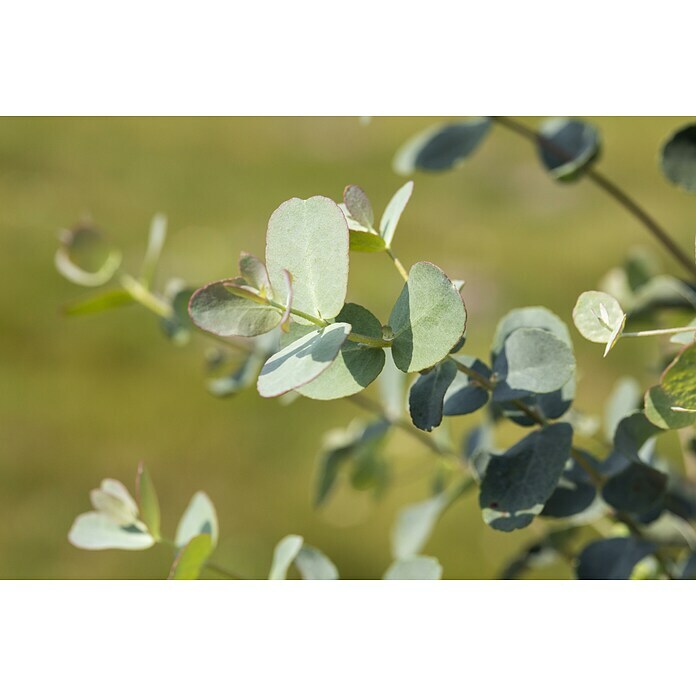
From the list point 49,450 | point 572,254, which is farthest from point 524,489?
point 572,254

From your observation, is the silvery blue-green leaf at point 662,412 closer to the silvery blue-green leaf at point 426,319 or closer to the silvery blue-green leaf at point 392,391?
the silvery blue-green leaf at point 426,319

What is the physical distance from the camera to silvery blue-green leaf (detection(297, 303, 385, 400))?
0.27m

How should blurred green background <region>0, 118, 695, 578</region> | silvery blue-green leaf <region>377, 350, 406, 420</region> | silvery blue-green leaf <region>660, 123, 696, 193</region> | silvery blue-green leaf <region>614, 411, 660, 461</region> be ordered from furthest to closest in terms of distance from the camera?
blurred green background <region>0, 118, 695, 578</region> → silvery blue-green leaf <region>377, 350, 406, 420</region> → silvery blue-green leaf <region>660, 123, 696, 193</region> → silvery blue-green leaf <region>614, 411, 660, 461</region>

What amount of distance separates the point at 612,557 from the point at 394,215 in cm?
20

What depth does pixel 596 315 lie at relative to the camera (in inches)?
10.8

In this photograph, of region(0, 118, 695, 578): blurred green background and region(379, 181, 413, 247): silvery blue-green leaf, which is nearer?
region(379, 181, 413, 247): silvery blue-green leaf

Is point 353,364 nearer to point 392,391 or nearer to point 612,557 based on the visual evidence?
point 612,557

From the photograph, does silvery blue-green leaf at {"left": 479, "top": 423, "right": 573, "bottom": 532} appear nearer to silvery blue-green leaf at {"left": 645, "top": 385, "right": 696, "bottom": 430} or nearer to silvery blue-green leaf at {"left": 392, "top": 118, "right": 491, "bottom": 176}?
silvery blue-green leaf at {"left": 645, "top": 385, "right": 696, "bottom": 430}

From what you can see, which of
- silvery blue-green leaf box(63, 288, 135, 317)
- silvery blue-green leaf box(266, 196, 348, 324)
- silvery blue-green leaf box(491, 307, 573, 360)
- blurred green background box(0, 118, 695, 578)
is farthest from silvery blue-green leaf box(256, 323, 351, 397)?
blurred green background box(0, 118, 695, 578)

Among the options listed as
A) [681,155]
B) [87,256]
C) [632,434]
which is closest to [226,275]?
[87,256]

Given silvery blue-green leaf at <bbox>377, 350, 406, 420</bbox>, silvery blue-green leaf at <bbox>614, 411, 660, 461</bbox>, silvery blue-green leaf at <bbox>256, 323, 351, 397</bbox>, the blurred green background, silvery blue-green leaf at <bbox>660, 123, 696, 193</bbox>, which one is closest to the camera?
silvery blue-green leaf at <bbox>256, 323, 351, 397</bbox>

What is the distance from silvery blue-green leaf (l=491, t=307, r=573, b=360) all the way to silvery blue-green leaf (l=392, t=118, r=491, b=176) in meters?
0.21

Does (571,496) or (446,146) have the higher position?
(446,146)

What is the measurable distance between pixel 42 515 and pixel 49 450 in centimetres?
18
